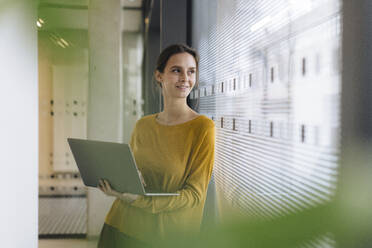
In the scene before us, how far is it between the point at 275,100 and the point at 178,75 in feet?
1.04

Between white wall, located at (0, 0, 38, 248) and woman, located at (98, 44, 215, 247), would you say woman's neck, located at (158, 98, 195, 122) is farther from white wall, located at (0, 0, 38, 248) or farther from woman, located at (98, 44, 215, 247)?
white wall, located at (0, 0, 38, 248)

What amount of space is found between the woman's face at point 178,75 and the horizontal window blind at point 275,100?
0.13 ft

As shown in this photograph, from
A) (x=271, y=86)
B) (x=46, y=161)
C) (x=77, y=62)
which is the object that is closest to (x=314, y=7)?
(x=271, y=86)

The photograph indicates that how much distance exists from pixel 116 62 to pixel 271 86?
586mm

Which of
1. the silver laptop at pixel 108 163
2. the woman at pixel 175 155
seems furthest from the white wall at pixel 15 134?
the woman at pixel 175 155

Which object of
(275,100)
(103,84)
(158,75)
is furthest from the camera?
(103,84)

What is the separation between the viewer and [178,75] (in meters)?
0.61

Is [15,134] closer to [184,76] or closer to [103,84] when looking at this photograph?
[184,76]

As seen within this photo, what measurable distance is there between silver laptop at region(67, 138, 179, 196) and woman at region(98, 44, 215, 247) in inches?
6.0

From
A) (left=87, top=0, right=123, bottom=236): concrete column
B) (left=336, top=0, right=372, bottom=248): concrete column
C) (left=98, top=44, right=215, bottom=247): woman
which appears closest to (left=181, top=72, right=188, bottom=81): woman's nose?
(left=98, top=44, right=215, bottom=247): woman

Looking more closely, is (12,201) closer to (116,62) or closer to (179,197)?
(179,197)

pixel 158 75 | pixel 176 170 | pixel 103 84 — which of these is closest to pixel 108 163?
pixel 176 170

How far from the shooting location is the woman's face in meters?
0.57

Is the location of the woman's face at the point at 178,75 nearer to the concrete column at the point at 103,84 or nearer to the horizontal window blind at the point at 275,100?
the horizontal window blind at the point at 275,100
